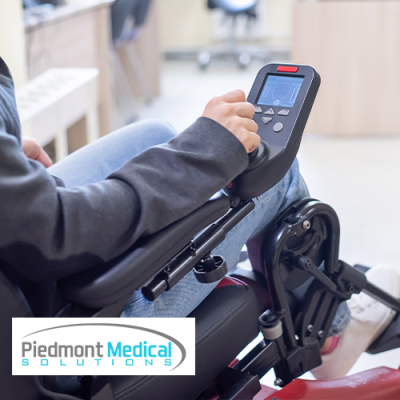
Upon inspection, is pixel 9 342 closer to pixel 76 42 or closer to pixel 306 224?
pixel 306 224

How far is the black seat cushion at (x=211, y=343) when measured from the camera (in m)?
0.56

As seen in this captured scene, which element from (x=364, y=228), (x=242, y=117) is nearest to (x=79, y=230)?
(x=242, y=117)

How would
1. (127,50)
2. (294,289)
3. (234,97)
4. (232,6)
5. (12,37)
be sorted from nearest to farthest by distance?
1. (234,97)
2. (294,289)
3. (12,37)
4. (127,50)
5. (232,6)

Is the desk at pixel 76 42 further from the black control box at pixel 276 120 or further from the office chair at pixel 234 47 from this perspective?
the office chair at pixel 234 47

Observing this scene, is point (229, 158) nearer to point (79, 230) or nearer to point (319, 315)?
point (79, 230)

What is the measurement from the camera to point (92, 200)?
50 centimetres

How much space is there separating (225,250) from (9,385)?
1.04ft

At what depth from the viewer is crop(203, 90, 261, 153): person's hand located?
0.58m

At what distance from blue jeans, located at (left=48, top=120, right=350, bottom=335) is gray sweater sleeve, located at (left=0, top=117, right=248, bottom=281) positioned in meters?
0.13

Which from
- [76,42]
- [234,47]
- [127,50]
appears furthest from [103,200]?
[234,47]

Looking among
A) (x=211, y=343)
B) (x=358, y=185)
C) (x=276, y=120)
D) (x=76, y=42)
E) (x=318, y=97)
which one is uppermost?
(x=276, y=120)

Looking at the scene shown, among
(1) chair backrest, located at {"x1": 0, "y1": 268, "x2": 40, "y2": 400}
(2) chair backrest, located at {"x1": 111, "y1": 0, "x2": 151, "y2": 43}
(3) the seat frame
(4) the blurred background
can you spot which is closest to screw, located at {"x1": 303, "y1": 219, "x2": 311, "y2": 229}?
(3) the seat frame

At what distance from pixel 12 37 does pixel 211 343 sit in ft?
3.87

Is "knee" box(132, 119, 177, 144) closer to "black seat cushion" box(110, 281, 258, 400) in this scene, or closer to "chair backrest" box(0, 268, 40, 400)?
"black seat cushion" box(110, 281, 258, 400)
